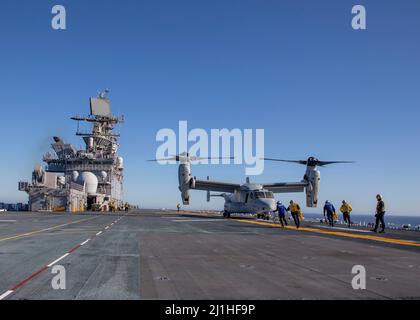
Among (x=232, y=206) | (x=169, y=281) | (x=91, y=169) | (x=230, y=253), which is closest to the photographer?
(x=169, y=281)

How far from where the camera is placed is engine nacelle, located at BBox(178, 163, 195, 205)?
5159cm

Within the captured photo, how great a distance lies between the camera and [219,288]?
27.5 ft

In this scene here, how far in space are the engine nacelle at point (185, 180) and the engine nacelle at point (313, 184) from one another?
14.4 m

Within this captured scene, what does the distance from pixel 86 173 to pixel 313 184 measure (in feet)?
185

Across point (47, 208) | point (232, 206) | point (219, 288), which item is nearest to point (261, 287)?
point (219, 288)

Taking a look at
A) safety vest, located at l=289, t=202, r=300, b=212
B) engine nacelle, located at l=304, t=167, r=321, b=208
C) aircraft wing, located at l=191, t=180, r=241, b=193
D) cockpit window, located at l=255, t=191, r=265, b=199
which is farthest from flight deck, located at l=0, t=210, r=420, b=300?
aircraft wing, located at l=191, t=180, r=241, b=193

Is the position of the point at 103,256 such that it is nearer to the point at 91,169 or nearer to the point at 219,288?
the point at 219,288

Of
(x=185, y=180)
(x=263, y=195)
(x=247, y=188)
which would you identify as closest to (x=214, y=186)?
(x=185, y=180)

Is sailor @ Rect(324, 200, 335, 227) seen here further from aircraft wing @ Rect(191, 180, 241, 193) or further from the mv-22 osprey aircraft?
aircraft wing @ Rect(191, 180, 241, 193)

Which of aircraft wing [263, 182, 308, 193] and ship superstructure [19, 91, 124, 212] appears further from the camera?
ship superstructure [19, 91, 124, 212]

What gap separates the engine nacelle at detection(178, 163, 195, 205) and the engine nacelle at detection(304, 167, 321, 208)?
47.4 ft

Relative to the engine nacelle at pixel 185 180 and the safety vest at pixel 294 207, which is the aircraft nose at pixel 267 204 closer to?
the engine nacelle at pixel 185 180

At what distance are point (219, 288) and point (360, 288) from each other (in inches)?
113

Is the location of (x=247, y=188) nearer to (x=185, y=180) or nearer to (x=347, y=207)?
(x=185, y=180)
